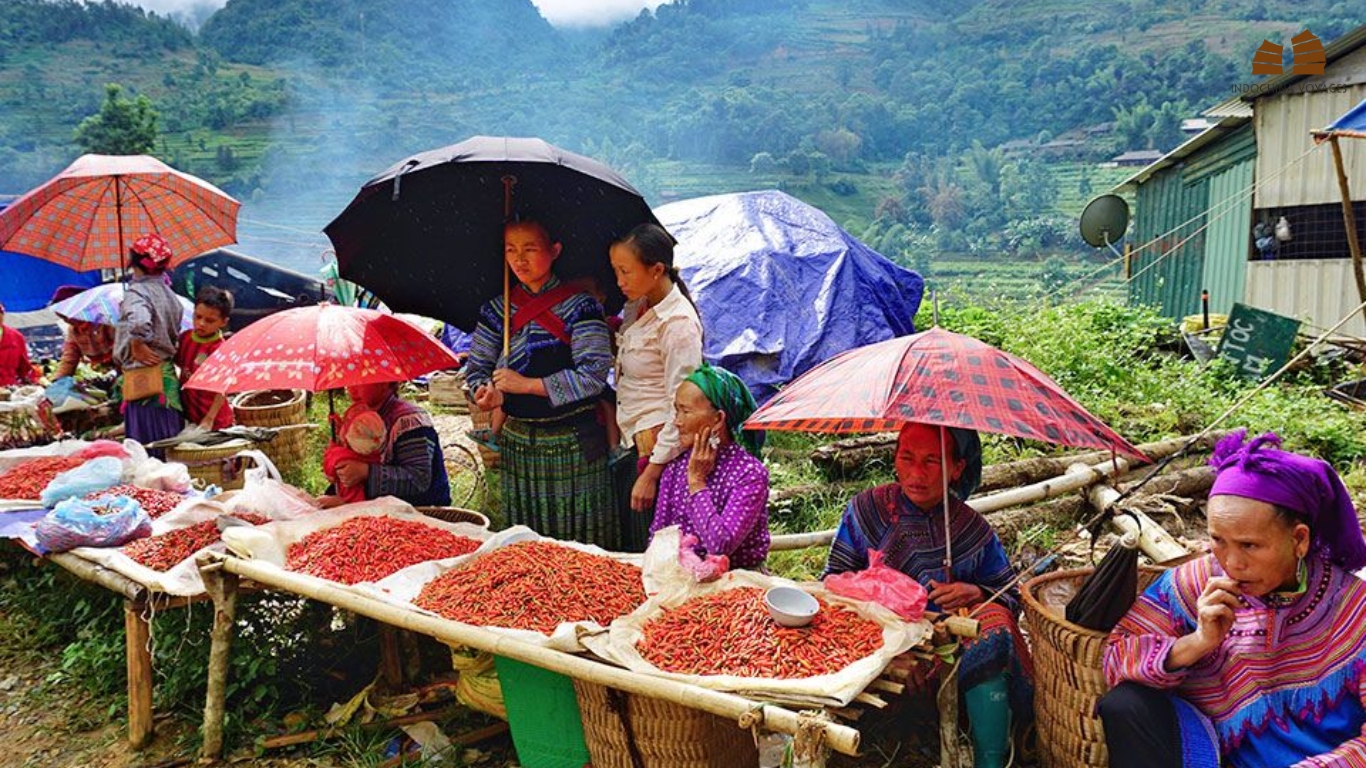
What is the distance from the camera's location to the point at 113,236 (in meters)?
6.31

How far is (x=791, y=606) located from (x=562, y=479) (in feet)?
4.69

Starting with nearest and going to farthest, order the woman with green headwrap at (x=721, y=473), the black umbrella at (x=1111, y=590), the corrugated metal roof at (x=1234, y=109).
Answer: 1. the black umbrella at (x=1111, y=590)
2. the woman with green headwrap at (x=721, y=473)
3. the corrugated metal roof at (x=1234, y=109)

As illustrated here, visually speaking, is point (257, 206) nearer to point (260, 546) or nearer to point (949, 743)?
point (260, 546)

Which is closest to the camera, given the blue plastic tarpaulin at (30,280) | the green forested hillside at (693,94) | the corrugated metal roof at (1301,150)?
the blue plastic tarpaulin at (30,280)

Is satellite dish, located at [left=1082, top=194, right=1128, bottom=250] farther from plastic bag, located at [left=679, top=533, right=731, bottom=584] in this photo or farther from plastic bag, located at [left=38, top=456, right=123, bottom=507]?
plastic bag, located at [left=38, top=456, right=123, bottom=507]

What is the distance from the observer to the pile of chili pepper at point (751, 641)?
7.54 ft

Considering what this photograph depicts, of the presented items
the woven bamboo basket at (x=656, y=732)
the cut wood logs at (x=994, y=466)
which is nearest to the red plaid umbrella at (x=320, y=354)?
the woven bamboo basket at (x=656, y=732)

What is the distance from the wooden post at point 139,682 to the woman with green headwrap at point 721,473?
2.03m

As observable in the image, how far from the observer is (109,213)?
6.27 m

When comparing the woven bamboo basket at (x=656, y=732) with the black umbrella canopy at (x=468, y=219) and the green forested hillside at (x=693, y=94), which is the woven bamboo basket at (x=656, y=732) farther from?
the green forested hillside at (x=693, y=94)

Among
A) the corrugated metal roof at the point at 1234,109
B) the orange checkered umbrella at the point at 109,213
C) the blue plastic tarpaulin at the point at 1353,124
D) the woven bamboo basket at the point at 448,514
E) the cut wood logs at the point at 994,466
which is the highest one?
the corrugated metal roof at the point at 1234,109

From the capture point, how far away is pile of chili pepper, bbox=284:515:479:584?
124 inches

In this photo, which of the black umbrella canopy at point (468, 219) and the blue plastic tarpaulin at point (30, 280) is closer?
the black umbrella canopy at point (468, 219)

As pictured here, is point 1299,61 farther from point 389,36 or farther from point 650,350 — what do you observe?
point 389,36
